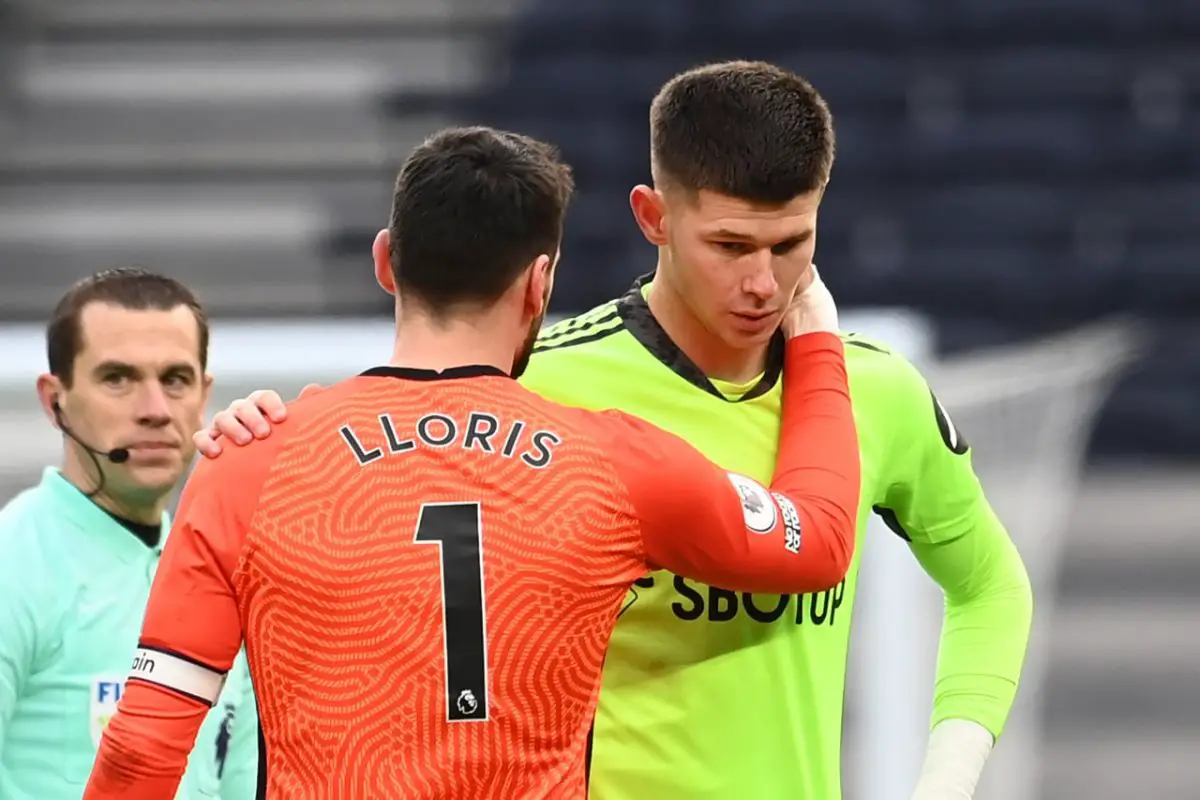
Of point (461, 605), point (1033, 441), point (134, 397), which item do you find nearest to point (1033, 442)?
point (1033, 441)

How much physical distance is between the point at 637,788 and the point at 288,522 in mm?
611

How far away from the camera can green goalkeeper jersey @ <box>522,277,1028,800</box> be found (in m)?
2.11

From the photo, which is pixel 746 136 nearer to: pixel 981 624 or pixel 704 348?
pixel 704 348

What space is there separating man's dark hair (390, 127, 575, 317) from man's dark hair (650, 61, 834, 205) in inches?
11.6

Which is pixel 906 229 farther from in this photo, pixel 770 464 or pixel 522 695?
pixel 522 695

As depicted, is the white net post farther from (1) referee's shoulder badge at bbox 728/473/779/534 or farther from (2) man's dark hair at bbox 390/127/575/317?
(2) man's dark hair at bbox 390/127/575/317

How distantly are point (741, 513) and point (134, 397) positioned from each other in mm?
1187

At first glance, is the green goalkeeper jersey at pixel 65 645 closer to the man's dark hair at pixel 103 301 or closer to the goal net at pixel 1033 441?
the man's dark hair at pixel 103 301

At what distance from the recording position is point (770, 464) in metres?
2.17

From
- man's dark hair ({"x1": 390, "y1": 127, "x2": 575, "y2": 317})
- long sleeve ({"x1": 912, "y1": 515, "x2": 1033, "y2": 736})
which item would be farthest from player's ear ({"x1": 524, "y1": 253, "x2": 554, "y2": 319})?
long sleeve ({"x1": 912, "y1": 515, "x2": 1033, "y2": 736})

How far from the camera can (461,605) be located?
172 centimetres

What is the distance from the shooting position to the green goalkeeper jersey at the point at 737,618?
211 cm

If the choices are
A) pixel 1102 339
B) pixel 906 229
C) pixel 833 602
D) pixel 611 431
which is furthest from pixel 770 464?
pixel 906 229

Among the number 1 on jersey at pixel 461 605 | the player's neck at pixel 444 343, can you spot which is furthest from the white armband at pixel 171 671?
the player's neck at pixel 444 343
